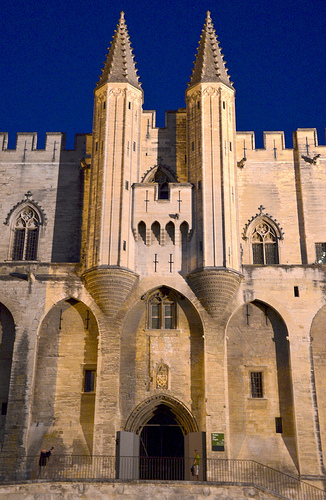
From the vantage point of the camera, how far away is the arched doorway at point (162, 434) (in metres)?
23.0

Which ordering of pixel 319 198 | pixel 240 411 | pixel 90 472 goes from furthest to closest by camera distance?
pixel 319 198, pixel 240 411, pixel 90 472

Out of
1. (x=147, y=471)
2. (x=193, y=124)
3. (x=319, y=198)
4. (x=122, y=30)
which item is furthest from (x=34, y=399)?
(x=122, y=30)

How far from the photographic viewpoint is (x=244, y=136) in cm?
2953

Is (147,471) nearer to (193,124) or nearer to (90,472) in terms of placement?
(90,472)

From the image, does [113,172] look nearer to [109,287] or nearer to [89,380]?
[109,287]

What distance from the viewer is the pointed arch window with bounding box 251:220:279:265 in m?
27.7

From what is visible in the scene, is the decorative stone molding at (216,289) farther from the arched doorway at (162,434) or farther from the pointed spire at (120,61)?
the pointed spire at (120,61)

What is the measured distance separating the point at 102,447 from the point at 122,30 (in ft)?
60.5

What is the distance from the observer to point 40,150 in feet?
96.9

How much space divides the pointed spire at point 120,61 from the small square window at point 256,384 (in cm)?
1336

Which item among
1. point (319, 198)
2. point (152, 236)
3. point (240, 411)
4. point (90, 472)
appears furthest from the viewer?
point (319, 198)

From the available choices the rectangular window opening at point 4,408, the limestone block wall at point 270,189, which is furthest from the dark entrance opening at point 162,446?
the limestone block wall at point 270,189

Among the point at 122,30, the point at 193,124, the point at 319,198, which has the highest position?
the point at 122,30

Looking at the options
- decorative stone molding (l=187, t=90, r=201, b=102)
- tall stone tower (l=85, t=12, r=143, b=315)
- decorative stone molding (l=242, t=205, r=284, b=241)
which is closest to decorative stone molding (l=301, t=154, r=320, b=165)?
decorative stone molding (l=242, t=205, r=284, b=241)
